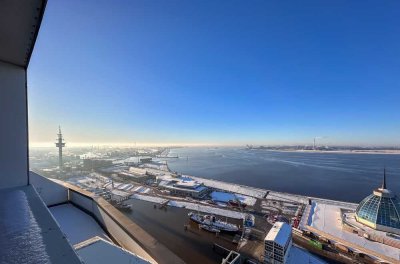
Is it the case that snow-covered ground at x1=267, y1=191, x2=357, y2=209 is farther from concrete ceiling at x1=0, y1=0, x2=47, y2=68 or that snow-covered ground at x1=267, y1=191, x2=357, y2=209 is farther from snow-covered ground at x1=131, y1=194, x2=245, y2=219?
concrete ceiling at x1=0, y1=0, x2=47, y2=68

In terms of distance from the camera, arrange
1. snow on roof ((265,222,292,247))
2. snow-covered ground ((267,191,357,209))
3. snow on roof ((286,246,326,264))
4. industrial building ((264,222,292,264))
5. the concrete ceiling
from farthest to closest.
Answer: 1. snow-covered ground ((267,191,357,209))
2. snow on roof ((286,246,326,264))
3. snow on roof ((265,222,292,247))
4. industrial building ((264,222,292,264))
5. the concrete ceiling

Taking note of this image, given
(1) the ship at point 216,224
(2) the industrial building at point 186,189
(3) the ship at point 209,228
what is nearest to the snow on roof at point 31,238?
(3) the ship at point 209,228

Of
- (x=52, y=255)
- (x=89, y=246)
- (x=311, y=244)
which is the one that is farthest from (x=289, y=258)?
(x=52, y=255)

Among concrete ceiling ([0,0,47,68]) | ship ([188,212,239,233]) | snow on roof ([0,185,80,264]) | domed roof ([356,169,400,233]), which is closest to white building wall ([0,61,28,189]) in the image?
concrete ceiling ([0,0,47,68])

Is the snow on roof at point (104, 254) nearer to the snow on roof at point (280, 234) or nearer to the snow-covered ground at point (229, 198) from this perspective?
the snow on roof at point (280, 234)

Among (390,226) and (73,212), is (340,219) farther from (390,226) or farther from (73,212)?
(73,212)

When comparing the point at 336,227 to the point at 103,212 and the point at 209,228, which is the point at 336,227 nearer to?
the point at 209,228
